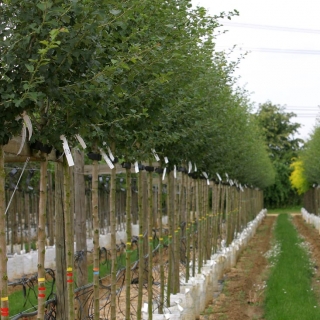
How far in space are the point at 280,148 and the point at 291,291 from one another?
70414 millimetres

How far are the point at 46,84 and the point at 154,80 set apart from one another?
202 cm

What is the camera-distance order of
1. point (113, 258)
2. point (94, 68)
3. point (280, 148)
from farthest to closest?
point (280, 148) < point (113, 258) < point (94, 68)

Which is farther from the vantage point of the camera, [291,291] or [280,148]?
[280,148]

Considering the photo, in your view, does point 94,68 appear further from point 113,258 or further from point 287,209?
point 287,209

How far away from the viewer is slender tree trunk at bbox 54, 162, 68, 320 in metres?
7.51

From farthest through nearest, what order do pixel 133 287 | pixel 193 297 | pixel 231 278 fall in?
pixel 231 278 → pixel 133 287 → pixel 193 297

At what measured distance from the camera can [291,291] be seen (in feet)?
46.2

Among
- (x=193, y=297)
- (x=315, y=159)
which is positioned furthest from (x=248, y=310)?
(x=315, y=159)

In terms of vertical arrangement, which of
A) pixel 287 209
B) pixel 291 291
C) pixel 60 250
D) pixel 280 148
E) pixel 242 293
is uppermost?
pixel 280 148

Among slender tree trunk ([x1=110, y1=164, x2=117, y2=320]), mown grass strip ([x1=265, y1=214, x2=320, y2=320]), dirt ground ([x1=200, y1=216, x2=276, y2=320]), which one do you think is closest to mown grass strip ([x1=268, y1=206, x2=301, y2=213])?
dirt ground ([x1=200, y1=216, x2=276, y2=320])

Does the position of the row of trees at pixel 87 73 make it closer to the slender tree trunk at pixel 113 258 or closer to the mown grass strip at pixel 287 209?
the slender tree trunk at pixel 113 258

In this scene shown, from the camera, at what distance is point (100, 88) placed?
5176 millimetres

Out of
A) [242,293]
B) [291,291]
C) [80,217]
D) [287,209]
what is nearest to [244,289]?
[242,293]

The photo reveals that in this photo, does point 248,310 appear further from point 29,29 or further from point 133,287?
point 29,29
